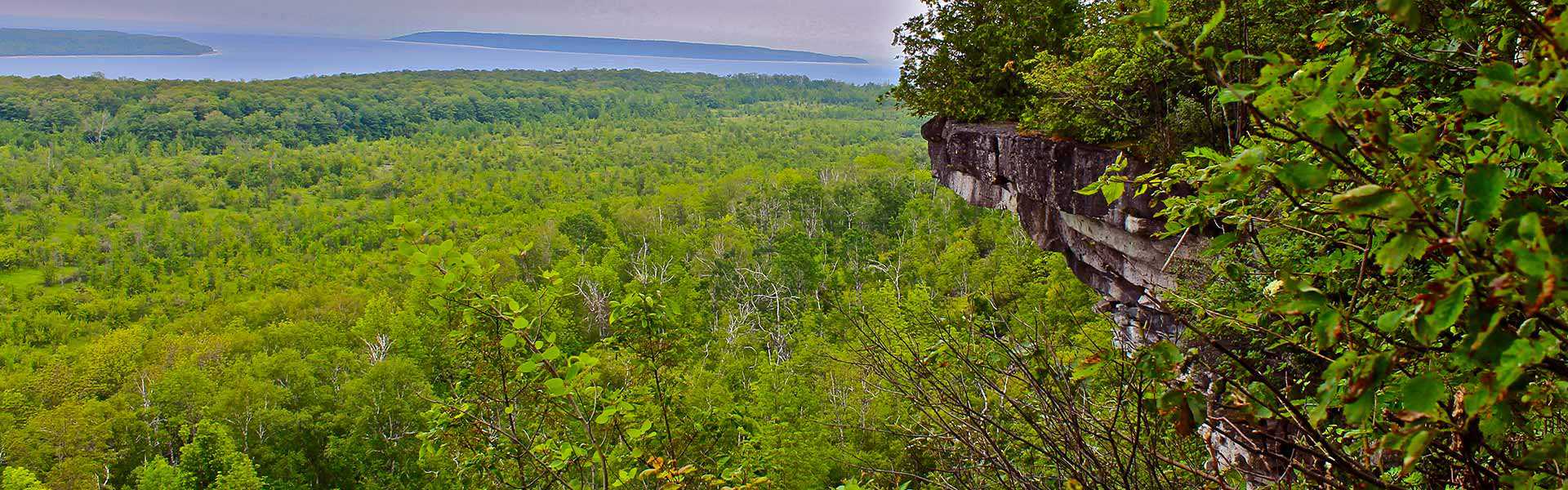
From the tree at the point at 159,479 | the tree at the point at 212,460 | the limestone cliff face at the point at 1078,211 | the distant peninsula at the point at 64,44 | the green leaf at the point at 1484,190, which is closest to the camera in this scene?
the green leaf at the point at 1484,190

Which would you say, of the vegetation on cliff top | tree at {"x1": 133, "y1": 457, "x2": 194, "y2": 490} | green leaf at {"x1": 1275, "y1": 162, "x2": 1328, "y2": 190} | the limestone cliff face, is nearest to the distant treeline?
tree at {"x1": 133, "y1": 457, "x2": 194, "y2": 490}

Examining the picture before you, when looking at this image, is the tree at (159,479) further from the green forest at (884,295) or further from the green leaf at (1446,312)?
the green leaf at (1446,312)

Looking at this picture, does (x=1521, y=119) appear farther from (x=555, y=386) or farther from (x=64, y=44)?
(x=64, y=44)

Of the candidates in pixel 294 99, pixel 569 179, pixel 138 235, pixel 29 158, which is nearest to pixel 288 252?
pixel 138 235

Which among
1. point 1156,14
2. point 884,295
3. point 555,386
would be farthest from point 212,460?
point 1156,14

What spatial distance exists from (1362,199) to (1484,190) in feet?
0.42

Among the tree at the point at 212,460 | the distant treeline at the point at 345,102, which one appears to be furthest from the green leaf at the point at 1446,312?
the distant treeline at the point at 345,102

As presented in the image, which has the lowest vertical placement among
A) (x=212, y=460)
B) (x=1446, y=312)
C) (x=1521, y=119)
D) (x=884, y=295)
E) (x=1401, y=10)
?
(x=212, y=460)

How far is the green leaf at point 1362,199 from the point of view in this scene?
1.01 m

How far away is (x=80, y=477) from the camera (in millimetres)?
17609

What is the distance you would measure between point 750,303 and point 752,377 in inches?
385

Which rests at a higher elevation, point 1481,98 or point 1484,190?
point 1481,98

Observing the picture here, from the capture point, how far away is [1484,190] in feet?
3.25

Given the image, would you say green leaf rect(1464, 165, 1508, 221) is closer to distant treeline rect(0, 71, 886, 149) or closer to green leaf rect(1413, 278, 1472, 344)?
green leaf rect(1413, 278, 1472, 344)
